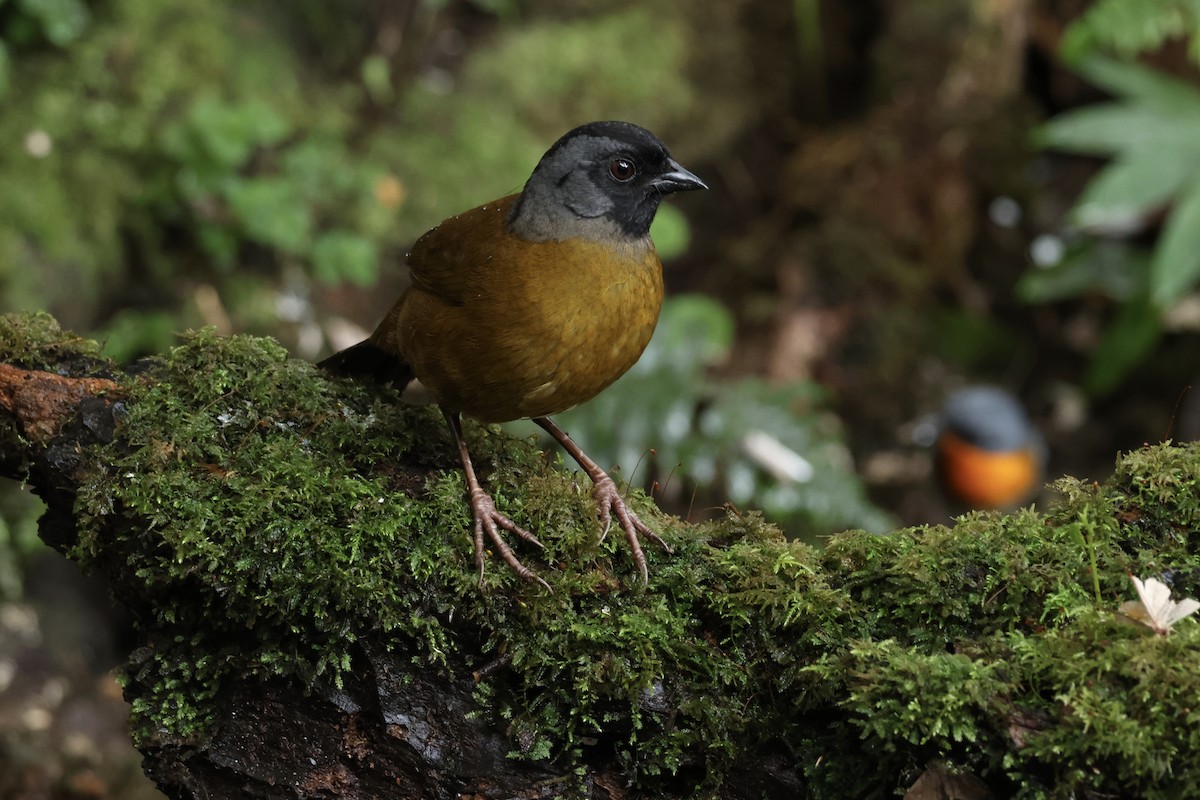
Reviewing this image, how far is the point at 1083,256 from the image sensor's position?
7.90 meters

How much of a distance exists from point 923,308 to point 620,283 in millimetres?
6332

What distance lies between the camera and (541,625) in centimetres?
264

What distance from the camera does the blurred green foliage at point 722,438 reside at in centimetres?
610

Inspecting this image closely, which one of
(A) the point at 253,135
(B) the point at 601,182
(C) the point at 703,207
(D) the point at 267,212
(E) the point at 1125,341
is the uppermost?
(C) the point at 703,207

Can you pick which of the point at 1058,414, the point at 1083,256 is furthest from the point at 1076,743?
the point at 1058,414

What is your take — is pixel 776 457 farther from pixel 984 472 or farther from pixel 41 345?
pixel 41 345

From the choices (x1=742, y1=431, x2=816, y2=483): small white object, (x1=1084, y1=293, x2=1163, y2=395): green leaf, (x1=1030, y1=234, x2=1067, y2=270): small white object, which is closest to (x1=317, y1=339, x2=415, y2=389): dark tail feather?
(x1=742, y1=431, x2=816, y2=483): small white object

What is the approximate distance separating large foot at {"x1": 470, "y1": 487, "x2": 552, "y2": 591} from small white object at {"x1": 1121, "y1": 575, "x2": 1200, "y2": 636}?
1315 millimetres

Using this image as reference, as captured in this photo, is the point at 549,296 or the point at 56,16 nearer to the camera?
the point at 549,296

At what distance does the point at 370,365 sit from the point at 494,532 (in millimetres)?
1028

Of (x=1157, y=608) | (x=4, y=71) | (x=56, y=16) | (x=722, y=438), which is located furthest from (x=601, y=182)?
(x=56, y=16)

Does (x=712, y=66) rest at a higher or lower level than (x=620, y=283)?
higher

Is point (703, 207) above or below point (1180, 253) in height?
above

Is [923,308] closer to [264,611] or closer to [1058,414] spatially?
[1058,414]
